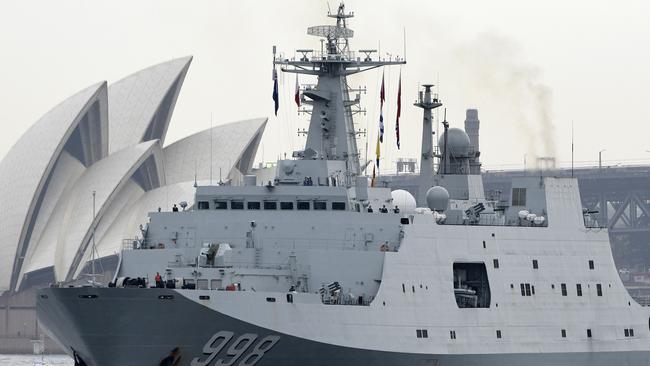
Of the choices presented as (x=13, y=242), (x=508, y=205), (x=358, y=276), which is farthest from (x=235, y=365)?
(x=13, y=242)

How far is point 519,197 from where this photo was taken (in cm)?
4572

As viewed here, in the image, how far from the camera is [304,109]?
44531 mm

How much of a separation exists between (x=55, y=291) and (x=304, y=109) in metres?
10.6

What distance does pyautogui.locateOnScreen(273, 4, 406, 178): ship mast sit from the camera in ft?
144

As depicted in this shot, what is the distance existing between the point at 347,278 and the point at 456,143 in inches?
403

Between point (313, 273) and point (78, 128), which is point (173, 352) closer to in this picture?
point (313, 273)

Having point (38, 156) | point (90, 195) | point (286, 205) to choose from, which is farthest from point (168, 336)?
point (38, 156)

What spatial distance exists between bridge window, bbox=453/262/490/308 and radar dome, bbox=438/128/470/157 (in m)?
6.57

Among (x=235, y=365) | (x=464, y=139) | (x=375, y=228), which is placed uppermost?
(x=464, y=139)

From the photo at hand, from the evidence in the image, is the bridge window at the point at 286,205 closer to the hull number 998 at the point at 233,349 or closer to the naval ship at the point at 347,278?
the naval ship at the point at 347,278

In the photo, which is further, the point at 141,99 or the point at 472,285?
the point at 141,99

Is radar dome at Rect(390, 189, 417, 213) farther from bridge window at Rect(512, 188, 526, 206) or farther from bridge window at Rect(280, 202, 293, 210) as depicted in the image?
bridge window at Rect(512, 188, 526, 206)

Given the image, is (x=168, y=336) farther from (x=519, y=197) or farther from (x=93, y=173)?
(x=93, y=173)

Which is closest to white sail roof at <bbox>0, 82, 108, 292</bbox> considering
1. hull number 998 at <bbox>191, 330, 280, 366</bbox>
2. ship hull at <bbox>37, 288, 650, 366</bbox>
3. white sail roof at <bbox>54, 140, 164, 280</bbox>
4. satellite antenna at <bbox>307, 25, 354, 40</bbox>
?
white sail roof at <bbox>54, 140, 164, 280</bbox>
